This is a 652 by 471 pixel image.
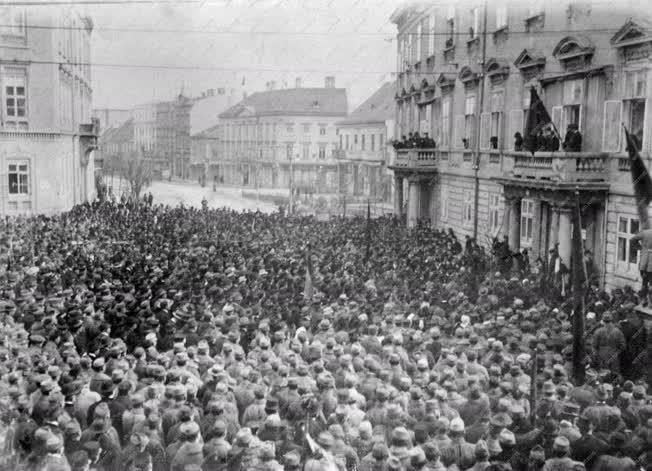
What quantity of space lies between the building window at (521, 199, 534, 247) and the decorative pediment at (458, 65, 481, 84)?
5.82m

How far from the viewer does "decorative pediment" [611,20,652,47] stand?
17.3m

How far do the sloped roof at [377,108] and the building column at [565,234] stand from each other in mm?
35274

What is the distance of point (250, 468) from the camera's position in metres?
7.82

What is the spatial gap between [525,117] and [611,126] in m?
4.70

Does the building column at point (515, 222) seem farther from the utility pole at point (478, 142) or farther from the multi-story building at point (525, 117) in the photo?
the utility pole at point (478, 142)

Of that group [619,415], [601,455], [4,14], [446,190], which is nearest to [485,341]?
[619,415]

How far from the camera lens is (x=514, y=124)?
80.2 ft

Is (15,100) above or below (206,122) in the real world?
below

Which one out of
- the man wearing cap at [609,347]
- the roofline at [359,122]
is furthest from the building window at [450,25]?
the roofline at [359,122]

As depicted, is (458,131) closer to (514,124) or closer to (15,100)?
(514,124)

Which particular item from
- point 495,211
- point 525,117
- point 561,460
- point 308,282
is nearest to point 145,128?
point 495,211

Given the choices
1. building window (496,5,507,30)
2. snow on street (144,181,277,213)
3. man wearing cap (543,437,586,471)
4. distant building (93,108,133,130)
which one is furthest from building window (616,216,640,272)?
distant building (93,108,133,130)

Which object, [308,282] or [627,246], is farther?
[627,246]

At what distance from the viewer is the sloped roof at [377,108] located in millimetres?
55719
